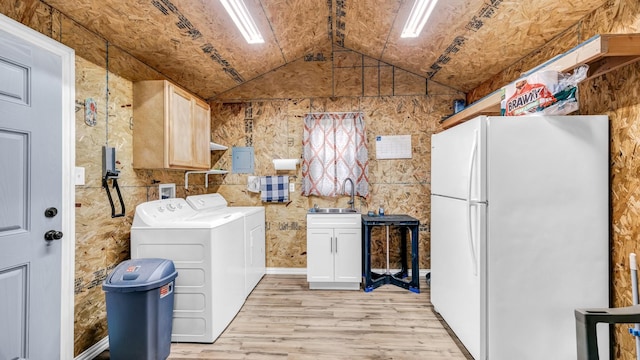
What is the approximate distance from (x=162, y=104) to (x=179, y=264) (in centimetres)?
144

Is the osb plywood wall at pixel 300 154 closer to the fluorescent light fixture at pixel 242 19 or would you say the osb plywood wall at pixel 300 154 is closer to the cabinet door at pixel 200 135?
the cabinet door at pixel 200 135

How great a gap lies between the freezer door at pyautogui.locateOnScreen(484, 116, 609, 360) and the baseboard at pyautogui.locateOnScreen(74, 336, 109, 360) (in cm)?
283

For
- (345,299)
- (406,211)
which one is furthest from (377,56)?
(345,299)

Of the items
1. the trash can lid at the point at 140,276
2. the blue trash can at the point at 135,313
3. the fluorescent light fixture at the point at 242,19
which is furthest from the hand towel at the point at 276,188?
the blue trash can at the point at 135,313

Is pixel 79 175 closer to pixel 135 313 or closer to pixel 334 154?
pixel 135 313

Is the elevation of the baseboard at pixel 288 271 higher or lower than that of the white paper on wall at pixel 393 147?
lower

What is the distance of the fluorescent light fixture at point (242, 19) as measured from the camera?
7.12ft

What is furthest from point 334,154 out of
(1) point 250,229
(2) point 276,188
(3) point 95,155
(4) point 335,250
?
(3) point 95,155

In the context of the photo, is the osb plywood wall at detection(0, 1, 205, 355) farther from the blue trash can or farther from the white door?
the blue trash can

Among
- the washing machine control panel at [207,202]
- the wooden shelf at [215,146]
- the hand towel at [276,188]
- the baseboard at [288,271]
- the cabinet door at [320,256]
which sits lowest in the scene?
the baseboard at [288,271]

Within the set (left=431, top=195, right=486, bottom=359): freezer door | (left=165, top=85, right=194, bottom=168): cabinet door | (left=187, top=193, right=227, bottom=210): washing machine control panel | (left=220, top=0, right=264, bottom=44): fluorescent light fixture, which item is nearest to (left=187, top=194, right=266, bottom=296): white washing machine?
(left=187, top=193, right=227, bottom=210): washing machine control panel

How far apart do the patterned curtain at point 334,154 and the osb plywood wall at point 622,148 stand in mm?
2332

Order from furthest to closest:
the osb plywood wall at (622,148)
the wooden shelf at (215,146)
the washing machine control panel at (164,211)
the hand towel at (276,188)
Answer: the hand towel at (276,188) < the wooden shelf at (215,146) < the washing machine control panel at (164,211) < the osb plywood wall at (622,148)

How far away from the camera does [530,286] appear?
6.13 feet
